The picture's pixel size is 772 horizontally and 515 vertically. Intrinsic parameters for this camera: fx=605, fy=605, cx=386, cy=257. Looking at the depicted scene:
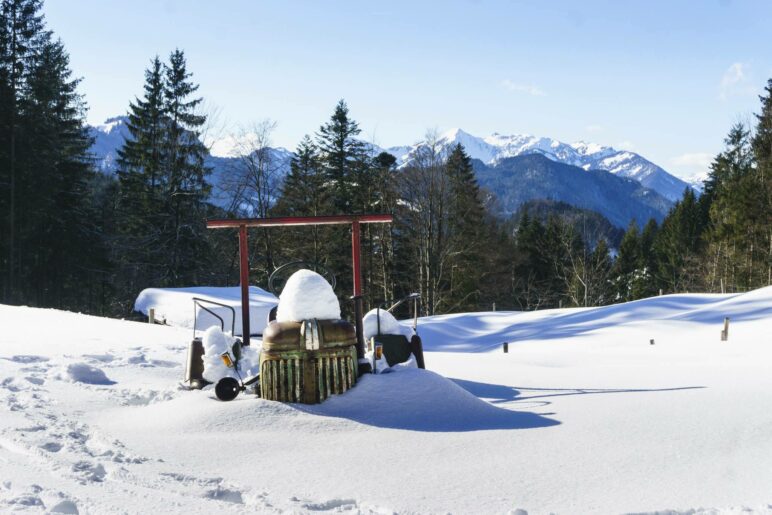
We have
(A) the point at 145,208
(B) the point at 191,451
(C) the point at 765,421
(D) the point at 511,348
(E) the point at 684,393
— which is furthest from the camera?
(A) the point at 145,208

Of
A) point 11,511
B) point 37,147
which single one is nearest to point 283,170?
point 37,147

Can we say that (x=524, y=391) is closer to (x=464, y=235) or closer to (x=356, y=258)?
(x=356, y=258)

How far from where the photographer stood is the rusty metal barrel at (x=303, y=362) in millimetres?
5562

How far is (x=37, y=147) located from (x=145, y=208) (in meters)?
5.84

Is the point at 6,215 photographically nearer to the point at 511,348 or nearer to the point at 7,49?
the point at 7,49

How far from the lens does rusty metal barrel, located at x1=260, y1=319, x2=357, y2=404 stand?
5562 mm

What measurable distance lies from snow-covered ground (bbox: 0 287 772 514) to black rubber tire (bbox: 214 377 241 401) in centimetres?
16

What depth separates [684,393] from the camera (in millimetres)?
6336

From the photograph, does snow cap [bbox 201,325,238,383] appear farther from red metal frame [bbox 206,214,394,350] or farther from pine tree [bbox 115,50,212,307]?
pine tree [bbox 115,50,212,307]

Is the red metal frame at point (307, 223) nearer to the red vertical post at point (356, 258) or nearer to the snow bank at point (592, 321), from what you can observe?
the red vertical post at point (356, 258)

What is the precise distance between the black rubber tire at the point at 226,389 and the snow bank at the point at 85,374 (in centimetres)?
207

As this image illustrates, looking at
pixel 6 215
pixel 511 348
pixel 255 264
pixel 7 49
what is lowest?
pixel 511 348

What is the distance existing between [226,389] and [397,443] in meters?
2.11

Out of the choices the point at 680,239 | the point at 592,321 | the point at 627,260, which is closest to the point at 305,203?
the point at 592,321
